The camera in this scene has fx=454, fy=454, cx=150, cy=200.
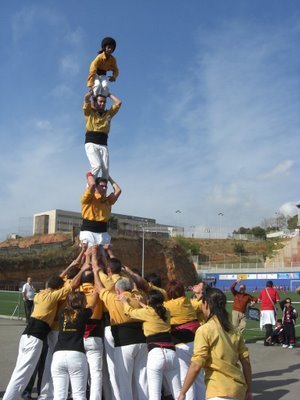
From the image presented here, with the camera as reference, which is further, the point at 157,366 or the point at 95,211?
the point at 95,211

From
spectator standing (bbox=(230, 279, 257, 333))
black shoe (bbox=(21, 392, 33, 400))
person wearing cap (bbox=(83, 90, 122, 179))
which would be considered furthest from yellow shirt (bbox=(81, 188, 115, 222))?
spectator standing (bbox=(230, 279, 257, 333))

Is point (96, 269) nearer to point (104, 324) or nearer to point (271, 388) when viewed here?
point (104, 324)

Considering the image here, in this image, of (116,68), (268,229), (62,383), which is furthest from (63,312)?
(268,229)

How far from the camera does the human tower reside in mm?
8148

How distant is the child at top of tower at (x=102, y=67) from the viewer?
853 centimetres

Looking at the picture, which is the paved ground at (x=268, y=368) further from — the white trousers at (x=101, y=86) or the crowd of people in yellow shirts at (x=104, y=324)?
the white trousers at (x=101, y=86)

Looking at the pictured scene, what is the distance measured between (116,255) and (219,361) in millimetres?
48974

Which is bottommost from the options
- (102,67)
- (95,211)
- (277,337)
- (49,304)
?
(277,337)

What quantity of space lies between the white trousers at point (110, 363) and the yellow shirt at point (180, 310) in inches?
42.5

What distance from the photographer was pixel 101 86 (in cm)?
859

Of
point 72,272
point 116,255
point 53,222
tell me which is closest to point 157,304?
point 72,272

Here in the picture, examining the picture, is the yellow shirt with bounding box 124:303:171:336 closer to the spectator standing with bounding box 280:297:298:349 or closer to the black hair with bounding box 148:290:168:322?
the black hair with bounding box 148:290:168:322

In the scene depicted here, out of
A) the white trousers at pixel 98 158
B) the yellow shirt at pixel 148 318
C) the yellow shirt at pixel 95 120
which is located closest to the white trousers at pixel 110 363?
the yellow shirt at pixel 148 318

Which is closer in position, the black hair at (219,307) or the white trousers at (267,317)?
the black hair at (219,307)
